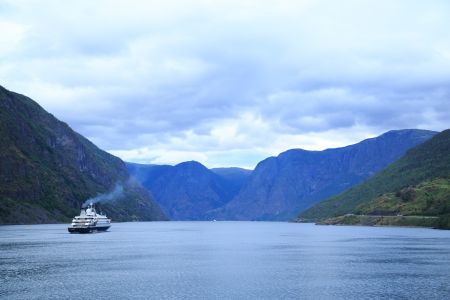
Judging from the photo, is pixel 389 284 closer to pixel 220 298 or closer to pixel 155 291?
pixel 220 298

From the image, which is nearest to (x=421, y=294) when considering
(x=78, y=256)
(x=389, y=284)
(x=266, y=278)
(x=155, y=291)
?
(x=389, y=284)

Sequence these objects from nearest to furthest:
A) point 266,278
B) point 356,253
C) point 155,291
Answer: point 155,291 < point 266,278 < point 356,253

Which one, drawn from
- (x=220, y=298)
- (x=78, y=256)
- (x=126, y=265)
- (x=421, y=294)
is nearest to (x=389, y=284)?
(x=421, y=294)

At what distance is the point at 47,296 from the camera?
97.8 m

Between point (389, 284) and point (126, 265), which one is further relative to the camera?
point (126, 265)

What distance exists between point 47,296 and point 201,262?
65984 millimetres

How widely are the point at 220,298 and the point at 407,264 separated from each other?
72.4 meters

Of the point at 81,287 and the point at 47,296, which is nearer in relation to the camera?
the point at 47,296

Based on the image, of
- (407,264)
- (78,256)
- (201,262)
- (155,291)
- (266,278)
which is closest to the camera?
(155,291)

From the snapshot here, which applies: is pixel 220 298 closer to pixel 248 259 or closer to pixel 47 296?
pixel 47 296

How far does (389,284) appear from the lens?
4441 inches

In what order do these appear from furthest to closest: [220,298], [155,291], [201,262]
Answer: [201,262] < [155,291] < [220,298]

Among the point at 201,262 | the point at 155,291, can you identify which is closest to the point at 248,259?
the point at 201,262

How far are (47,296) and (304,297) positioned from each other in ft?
151
